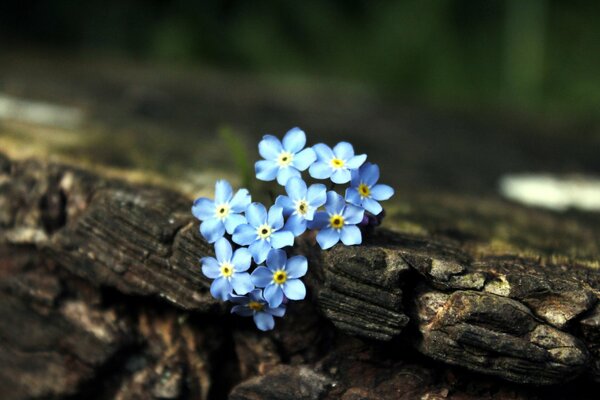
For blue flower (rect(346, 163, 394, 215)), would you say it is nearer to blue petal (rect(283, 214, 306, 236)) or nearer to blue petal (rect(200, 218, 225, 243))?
blue petal (rect(283, 214, 306, 236))

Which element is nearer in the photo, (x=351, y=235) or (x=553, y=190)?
(x=351, y=235)

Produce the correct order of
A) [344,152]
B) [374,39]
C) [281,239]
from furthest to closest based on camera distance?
1. [374,39]
2. [344,152]
3. [281,239]

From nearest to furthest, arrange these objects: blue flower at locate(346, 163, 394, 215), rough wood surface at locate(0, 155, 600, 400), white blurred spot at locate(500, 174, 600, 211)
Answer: rough wood surface at locate(0, 155, 600, 400)
blue flower at locate(346, 163, 394, 215)
white blurred spot at locate(500, 174, 600, 211)

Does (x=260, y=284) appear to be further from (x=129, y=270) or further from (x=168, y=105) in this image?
(x=168, y=105)

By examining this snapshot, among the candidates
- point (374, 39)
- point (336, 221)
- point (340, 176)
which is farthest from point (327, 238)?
point (374, 39)

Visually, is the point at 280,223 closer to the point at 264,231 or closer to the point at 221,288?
the point at 264,231

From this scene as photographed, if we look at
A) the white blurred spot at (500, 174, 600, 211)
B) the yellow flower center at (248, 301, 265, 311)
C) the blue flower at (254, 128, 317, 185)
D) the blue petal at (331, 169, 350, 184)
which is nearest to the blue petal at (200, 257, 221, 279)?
the yellow flower center at (248, 301, 265, 311)

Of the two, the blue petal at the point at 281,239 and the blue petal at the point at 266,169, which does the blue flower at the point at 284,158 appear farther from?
the blue petal at the point at 281,239
